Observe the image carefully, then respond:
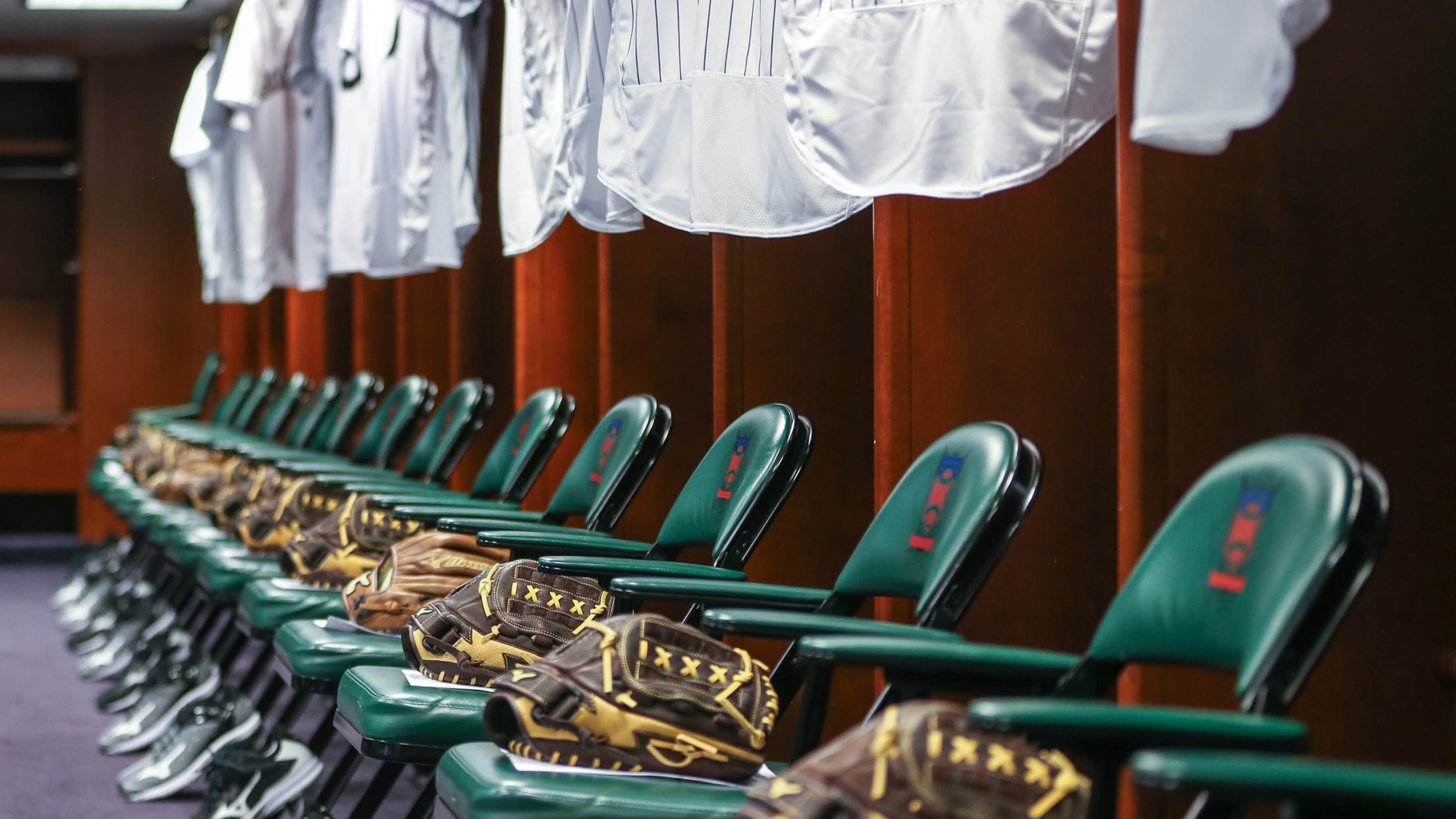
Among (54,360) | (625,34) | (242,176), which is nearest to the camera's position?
(625,34)

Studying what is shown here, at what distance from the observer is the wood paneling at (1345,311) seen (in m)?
1.89

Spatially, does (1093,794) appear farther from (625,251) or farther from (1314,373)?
(625,251)

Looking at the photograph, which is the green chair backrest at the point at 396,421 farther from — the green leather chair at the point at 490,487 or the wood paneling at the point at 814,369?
the wood paneling at the point at 814,369

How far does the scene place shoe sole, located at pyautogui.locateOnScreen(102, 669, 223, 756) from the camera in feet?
14.4

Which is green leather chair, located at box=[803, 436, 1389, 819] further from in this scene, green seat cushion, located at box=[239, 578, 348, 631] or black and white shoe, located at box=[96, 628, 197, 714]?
black and white shoe, located at box=[96, 628, 197, 714]

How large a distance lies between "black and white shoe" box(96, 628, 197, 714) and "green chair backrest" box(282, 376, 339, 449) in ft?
3.44

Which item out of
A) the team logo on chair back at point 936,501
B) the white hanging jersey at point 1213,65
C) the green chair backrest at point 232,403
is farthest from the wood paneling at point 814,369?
the green chair backrest at point 232,403

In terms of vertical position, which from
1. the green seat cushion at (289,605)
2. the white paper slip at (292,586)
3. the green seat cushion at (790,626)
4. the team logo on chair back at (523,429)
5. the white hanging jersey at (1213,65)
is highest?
the white hanging jersey at (1213,65)

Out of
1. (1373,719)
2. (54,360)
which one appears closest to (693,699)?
(1373,719)

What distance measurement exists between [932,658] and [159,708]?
365cm

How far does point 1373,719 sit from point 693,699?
85cm

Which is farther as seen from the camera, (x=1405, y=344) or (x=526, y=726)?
(x=1405, y=344)

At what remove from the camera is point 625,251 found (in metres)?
3.96

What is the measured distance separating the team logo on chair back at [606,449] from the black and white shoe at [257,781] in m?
0.83
